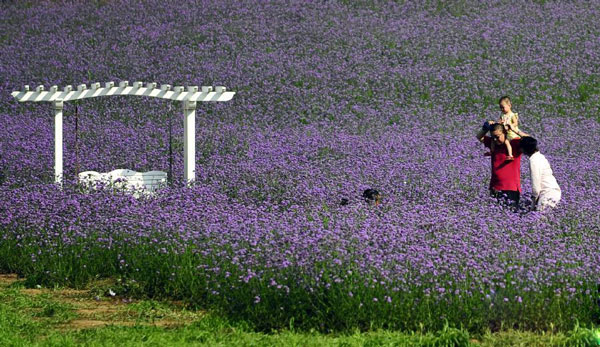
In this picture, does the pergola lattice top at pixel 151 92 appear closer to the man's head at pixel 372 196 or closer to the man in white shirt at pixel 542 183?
the man's head at pixel 372 196

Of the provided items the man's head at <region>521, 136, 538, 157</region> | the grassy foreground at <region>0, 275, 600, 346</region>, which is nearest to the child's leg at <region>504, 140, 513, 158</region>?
the man's head at <region>521, 136, 538, 157</region>

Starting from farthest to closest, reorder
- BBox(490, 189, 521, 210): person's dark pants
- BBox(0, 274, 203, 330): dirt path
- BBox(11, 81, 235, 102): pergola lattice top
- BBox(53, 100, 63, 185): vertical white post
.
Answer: BBox(53, 100, 63, 185): vertical white post, BBox(11, 81, 235, 102): pergola lattice top, BBox(490, 189, 521, 210): person's dark pants, BBox(0, 274, 203, 330): dirt path

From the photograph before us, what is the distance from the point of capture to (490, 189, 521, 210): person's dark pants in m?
8.73

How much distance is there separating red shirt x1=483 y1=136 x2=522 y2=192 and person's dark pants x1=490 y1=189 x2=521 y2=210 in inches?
1.5

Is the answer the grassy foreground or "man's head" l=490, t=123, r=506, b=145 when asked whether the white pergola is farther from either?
the grassy foreground

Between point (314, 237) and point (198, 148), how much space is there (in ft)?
22.8

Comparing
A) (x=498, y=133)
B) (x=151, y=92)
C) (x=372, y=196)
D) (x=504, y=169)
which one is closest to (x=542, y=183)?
(x=504, y=169)

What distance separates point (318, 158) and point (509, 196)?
389 centimetres

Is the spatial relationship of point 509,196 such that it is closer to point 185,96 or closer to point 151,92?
→ point 185,96

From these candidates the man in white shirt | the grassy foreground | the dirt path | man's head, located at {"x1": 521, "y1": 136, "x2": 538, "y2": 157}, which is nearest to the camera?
the grassy foreground

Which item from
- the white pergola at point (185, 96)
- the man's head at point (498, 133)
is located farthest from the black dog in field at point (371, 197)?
the white pergola at point (185, 96)

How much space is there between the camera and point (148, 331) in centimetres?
584

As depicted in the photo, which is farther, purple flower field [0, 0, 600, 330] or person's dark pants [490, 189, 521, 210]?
person's dark pants [490, 189, 521, 210]

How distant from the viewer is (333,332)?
577 cm
